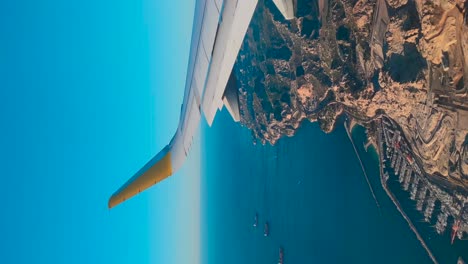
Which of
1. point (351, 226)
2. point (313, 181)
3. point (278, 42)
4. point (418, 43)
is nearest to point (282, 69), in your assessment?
point (278, 42)

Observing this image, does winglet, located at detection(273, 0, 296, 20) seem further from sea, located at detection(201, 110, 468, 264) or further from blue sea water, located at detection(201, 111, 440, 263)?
blue sea water, located at detection(201, 111, 440, 263)

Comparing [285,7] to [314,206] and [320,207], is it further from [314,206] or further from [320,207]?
[314,206]

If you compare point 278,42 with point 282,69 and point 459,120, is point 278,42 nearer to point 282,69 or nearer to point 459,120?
point 282,69

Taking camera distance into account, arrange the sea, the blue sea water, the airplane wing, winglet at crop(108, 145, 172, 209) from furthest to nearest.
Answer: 1. the blue sea water
2. the sea
3. winglet at crop(108, 145, 172, 209)
4. the airplane wing

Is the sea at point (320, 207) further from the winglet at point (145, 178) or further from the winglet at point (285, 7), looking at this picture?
the winglet at point (145, 178)

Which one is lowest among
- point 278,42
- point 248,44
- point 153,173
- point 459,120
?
point 153,173

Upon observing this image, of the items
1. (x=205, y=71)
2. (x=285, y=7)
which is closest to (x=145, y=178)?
(x=205, y=71)

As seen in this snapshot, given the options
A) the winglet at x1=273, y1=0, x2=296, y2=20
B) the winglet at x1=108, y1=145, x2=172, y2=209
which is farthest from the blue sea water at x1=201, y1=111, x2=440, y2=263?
the winglet at x1=108, y1=145, x2=172, y2=209
